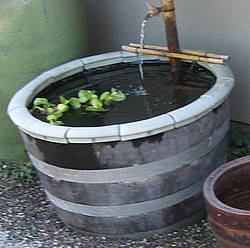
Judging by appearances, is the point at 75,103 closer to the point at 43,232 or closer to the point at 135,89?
the point at 135,89

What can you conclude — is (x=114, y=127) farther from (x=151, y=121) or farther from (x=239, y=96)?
(x=239, y=96)

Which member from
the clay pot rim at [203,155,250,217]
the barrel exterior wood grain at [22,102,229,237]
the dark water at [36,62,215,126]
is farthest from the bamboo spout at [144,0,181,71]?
the clay pot rim at [203,155,250,217]

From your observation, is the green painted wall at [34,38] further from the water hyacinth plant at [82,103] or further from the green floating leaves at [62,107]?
the green floating leaves at [62,107]

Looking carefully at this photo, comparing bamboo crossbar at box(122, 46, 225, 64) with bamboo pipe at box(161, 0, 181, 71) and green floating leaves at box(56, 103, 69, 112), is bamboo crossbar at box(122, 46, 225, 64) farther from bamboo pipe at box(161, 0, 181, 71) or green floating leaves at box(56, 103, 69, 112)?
green floating leaves at box(56, 103, 69, 112)

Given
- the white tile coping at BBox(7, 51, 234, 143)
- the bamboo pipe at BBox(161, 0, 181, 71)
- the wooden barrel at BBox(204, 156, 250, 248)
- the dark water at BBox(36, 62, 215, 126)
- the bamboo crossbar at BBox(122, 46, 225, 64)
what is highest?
the bamboo pipe at BBox(161, 0, 181, 71)

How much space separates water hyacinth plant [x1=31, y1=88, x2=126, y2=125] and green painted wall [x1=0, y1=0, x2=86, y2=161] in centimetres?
44

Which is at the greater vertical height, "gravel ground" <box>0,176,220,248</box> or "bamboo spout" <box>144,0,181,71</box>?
"bamboo spout" <box>144,0,181,71</box>

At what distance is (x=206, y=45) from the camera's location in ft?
11.4

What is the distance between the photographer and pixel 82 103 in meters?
2.90

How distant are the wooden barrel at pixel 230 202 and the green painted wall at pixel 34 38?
142 centimetres

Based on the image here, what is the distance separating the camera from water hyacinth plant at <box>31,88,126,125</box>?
9.21 ft

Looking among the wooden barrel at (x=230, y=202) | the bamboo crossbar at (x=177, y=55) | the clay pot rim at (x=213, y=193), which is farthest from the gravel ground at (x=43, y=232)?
the bamboo crossbar at (x=177, y=55)

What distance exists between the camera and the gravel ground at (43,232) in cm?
271

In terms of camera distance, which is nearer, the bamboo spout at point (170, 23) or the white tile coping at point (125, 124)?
the white tile coping at point (125, 124)
